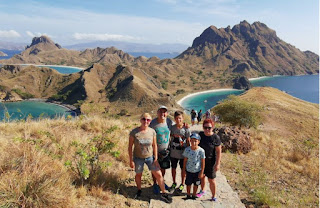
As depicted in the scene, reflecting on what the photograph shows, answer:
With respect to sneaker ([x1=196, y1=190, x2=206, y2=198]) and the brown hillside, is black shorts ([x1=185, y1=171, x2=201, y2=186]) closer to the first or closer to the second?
sneaker ([x1=196, y1=190, x2=206, y2=198])

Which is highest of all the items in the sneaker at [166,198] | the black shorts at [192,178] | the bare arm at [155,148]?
the bare arm at [155,148]

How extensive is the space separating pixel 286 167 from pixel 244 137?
2.44m

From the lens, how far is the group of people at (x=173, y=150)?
4.95 m

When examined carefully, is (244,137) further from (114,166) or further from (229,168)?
(114,166)

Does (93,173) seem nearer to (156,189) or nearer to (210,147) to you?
(156,189)

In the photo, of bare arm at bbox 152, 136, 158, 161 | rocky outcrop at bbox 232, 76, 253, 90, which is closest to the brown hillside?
rocky outcrop at bbox 232, 76, 253, 90

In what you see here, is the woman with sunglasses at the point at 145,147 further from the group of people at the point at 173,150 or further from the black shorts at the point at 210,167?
the black shorts at the point at 210,167

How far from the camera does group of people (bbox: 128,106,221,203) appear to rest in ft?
16.2

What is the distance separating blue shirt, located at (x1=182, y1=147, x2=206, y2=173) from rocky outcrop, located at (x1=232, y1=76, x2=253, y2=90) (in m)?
165

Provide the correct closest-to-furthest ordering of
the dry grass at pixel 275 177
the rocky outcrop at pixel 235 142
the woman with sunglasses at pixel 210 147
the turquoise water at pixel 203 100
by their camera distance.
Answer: the woman with sunglasses at pixel 210 147
the dry grass at pixel 275 177
the rocky outcrop at pixel 235 142
the turquoise water at pixel 203 100

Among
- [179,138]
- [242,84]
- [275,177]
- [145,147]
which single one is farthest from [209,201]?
[242,84]

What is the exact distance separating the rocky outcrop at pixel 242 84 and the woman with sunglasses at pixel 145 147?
542ft

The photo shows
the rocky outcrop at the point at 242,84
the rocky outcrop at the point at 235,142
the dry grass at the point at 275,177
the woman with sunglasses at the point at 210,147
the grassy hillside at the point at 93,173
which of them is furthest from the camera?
the rocky outcrop at the point at 242,84

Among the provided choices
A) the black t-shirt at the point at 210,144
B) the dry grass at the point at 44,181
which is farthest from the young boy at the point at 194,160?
the dry grass at the point at 44,181
